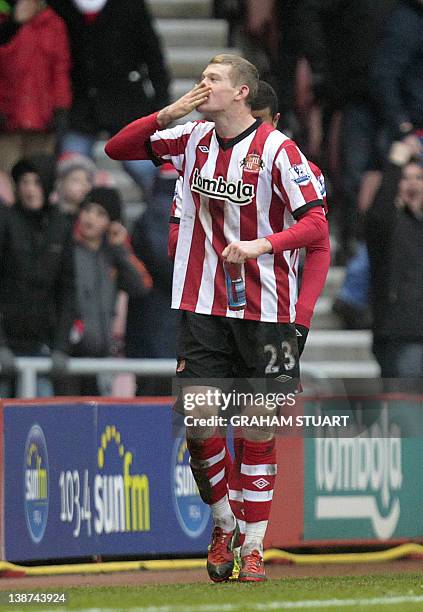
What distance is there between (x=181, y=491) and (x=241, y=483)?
1776 mm

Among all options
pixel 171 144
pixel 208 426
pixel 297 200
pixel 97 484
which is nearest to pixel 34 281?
pixel 97 484

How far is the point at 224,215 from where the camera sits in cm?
836

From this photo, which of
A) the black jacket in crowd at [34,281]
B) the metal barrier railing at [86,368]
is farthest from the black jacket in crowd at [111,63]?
the metal barrier railing at [86,368]

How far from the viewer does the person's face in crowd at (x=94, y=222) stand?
12.0m

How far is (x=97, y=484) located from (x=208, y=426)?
1878 millimetres

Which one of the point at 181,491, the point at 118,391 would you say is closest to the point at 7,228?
the point at 118,391

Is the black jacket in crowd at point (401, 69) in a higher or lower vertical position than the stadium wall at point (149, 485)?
higher

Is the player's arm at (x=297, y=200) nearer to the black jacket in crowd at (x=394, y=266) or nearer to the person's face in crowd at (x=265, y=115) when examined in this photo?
the person's face in crowd at (x=265, y=115)

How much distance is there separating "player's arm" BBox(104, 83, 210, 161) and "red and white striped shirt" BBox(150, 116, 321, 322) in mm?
50

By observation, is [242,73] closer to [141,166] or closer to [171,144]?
[171,144]

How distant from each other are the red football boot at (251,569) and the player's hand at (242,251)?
136 centimetres

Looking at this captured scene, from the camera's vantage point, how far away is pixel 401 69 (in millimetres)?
13766

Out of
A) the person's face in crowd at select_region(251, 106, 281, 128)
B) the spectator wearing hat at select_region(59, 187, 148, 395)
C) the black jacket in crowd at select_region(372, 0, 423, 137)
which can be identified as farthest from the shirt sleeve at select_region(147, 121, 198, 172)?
the black jacket in crowd at select_region(372, 0, 423, 137)

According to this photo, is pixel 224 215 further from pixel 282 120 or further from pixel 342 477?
pixel 282 120
